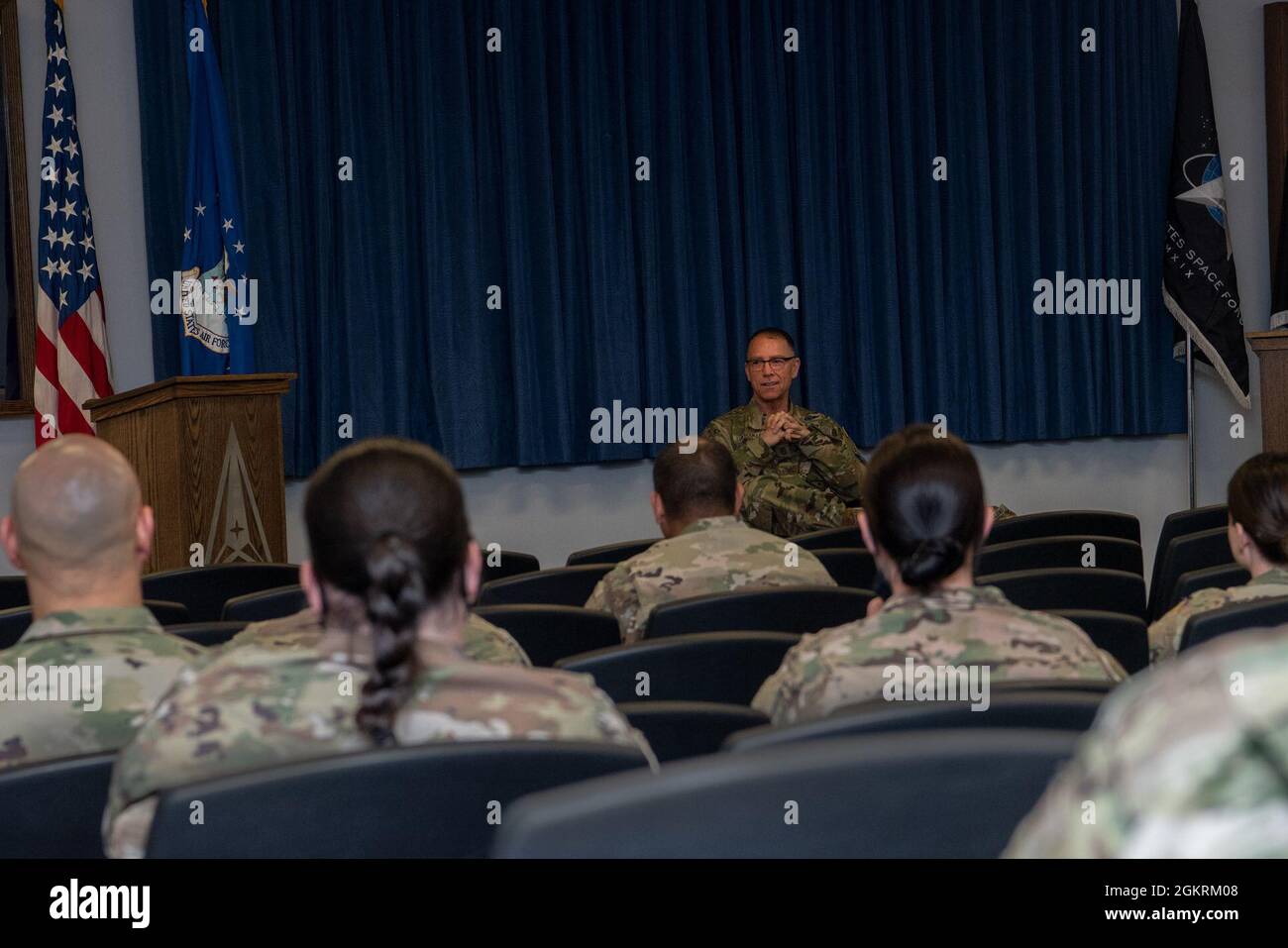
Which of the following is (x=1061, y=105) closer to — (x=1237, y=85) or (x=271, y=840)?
(x=1237, y=85)

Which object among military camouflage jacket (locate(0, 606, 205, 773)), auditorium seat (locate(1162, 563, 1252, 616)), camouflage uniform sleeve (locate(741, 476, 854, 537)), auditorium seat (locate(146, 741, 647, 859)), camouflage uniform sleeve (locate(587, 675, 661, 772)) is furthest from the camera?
camouflage uniform sleeve (locate(741, 476, 854, 537))

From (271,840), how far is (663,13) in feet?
22.4

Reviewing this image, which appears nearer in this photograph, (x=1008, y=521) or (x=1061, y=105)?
(x=1008, y=521)

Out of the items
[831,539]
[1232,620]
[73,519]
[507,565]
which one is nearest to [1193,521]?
[831,539]

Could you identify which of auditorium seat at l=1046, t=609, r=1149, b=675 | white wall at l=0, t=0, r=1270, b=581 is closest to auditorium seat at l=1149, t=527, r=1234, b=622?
auditorium seat at l=1046, t=609, r=1149, b=675

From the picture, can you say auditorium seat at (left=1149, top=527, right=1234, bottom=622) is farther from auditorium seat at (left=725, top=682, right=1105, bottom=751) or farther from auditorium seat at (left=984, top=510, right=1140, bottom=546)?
auditorium seat at (left=725, top=682, right=1105, bottom=751)

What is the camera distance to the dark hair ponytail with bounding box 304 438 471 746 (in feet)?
6.21

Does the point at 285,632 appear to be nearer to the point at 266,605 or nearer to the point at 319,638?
the point at 319,638

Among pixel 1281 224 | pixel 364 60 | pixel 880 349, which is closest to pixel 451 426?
pixel 364 60

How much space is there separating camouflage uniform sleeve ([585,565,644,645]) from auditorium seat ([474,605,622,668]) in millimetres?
511

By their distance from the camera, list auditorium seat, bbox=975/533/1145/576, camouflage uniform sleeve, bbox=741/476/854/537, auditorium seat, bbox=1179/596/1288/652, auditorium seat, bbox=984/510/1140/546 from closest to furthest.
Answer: auditorium seat, bbox=1179/596/1288/652 → auditorium seat, bbox=975/533/1145/576 → auditorium seat, bbox=984/510/1140/546 → camouflage uniform sleeve, bbox=741/476/854/537

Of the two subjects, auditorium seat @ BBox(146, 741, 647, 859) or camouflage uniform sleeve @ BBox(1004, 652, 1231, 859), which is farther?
auditorium seat @ BBox(146, 741, 647, 859)

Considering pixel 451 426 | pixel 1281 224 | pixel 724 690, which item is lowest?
pixel 724 690
